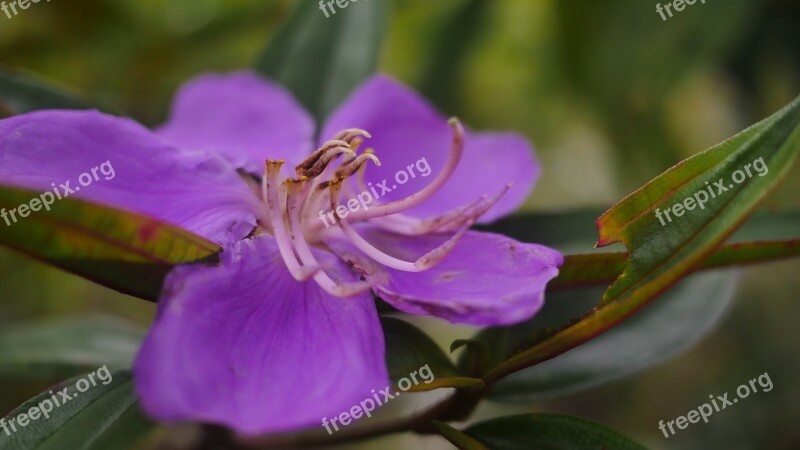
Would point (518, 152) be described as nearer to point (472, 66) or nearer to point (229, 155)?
point (229, 155)

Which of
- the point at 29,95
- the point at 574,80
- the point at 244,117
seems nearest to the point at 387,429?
the point at 244,117

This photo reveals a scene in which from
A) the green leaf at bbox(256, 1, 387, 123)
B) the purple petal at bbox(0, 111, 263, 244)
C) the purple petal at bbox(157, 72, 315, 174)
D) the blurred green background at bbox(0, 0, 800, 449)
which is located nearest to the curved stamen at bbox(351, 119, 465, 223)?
the purple petal at bbox(0, 111, 263, 244)

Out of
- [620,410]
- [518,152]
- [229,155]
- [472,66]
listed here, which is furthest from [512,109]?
[229,155]

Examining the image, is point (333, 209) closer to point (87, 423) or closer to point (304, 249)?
point (304, 249)

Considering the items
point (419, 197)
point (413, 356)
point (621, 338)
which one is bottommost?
point (621, 338)

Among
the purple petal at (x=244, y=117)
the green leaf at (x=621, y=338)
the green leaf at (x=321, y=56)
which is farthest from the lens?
the green leaf at (x=321, y=56)

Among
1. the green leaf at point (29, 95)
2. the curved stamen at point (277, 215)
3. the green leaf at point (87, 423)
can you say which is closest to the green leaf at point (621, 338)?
the curved stamen at point (277, 215)

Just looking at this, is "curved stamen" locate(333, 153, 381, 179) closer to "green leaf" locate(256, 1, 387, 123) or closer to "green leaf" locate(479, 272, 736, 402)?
"green leaf" locate(479, 272, 736, 402)

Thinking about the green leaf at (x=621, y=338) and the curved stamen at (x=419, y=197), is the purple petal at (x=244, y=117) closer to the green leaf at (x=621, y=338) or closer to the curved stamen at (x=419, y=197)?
the curved stamen at (x=419, y=197)
